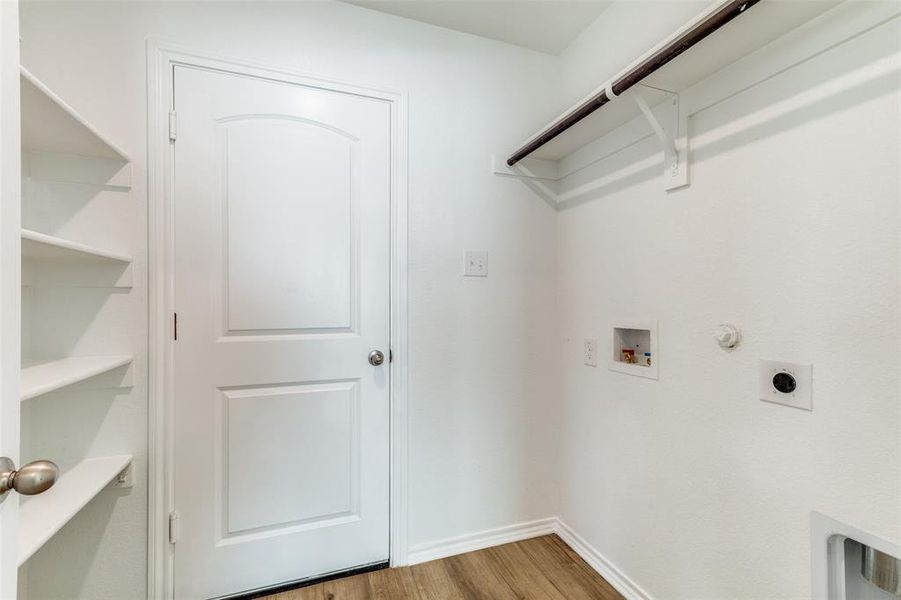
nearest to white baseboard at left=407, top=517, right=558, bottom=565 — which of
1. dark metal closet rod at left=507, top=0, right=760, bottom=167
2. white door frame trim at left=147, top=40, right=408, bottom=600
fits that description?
white door frame trim at left=147, top=40, right=408, bottom=600

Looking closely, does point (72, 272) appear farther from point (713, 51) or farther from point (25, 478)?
point (713, 51)

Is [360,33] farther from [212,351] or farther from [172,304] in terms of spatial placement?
[212,351]

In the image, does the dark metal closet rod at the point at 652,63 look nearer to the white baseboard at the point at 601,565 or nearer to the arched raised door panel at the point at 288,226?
the arched raised door panel at the point at 288,226

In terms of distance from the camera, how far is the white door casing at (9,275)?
1.98ft

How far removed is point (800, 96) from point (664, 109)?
430 mm

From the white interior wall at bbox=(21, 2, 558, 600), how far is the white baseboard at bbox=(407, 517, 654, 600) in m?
0.05

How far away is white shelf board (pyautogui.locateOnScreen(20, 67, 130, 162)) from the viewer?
0.99 meters

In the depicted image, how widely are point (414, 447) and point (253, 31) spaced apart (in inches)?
72.4

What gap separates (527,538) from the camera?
6.30 feet

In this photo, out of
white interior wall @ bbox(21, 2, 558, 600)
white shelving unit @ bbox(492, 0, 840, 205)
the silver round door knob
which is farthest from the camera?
white interior wall @ bbox(21, 2, 558, 600)

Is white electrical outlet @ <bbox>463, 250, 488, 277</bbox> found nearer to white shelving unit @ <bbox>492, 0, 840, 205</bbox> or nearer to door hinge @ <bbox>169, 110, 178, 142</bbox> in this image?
white shelving unit @ <bbox>492, 0, 840, 205</bbox>

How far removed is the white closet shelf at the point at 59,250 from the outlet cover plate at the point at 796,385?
1860mm

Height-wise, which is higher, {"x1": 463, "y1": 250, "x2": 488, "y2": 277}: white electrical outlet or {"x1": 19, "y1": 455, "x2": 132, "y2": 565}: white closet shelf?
{"x1": 463, "y1": 250, "x2": 488, "y2": 277}: white electrical outlet

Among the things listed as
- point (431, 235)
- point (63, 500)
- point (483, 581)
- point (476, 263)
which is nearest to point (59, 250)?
point (63, 500)
